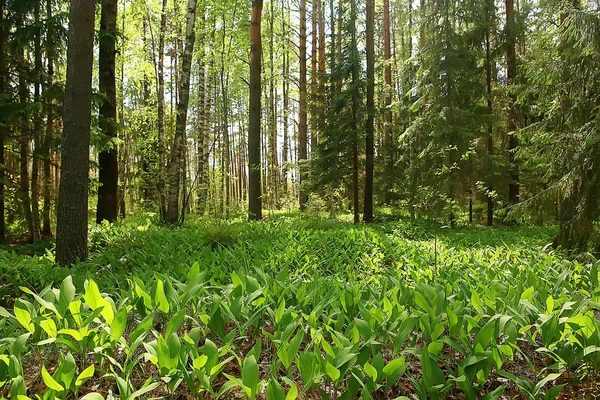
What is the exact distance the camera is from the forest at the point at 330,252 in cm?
183

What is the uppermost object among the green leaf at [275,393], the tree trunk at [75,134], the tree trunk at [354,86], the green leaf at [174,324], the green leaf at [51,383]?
the tree trunk at [354,86]

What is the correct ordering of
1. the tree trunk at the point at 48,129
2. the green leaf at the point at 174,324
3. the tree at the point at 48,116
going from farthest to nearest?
the tree trunk at the point at 48,129 → the tree at the point at 48,116 → the green leaf at the point at 174,324

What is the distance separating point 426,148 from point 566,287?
8924 millimetres

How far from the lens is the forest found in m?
1.83

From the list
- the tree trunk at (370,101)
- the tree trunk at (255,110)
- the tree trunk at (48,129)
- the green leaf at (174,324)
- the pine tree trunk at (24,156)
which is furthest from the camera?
the tree trunk at (370,101)

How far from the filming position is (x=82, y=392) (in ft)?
6.06

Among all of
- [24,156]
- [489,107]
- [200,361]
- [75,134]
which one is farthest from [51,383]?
[489,107]

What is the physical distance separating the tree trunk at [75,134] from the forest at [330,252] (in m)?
0.02

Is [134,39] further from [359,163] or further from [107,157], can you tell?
[359,163]

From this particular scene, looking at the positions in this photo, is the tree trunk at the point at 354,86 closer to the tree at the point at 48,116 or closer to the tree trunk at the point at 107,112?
the tree trunk at the point at 107,112

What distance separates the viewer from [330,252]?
571 cm

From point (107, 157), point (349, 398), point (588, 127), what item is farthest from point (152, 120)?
point (349, 398)

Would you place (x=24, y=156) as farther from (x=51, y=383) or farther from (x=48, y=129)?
(x=51, y=383)

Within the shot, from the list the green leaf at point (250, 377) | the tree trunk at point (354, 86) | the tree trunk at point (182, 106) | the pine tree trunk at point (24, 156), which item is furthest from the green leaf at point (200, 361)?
the tree trunk at point (354, 86)
